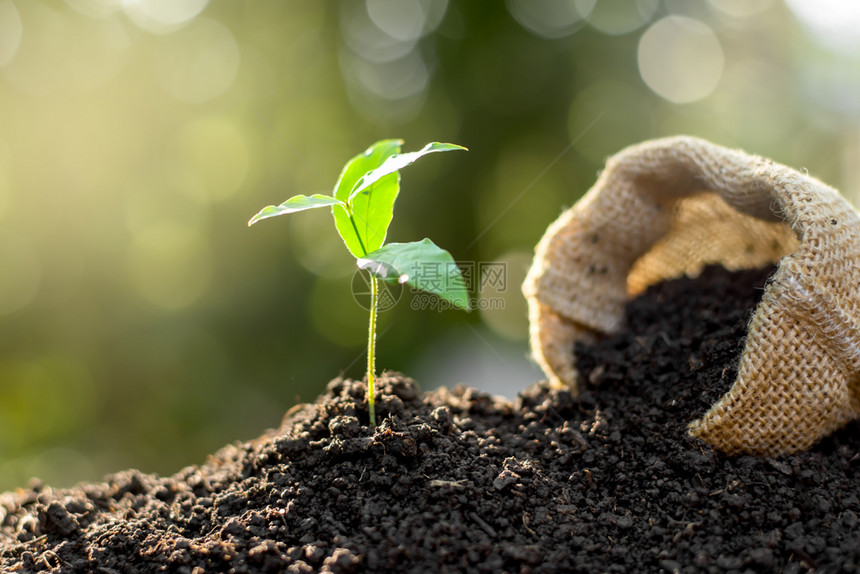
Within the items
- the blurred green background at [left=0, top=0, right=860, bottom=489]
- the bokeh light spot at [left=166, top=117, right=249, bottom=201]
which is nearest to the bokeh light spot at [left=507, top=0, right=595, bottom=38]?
the blurred green background at [left=0, top=0, right=860, bottom=489]

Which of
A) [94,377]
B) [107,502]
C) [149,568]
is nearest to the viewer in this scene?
[149,568]

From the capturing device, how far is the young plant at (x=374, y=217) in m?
0.80

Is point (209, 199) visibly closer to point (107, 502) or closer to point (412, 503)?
point (107, 502)

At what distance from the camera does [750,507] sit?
2.85 ft

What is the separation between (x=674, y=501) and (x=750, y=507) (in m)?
0.11

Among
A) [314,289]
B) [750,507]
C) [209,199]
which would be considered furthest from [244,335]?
[750,507]

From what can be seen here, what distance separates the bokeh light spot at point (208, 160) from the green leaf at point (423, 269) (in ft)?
5.80

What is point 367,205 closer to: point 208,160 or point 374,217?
point 374,217

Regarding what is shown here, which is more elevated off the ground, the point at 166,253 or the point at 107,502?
the point at 166,253

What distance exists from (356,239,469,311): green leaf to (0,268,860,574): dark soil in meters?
0.29

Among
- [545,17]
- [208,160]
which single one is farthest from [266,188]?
[545,17]

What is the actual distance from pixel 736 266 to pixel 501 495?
2.70 feet

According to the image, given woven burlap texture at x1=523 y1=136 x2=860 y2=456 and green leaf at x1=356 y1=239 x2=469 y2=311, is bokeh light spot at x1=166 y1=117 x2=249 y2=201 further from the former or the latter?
green leaf at x1=356 y1=239 x2=469 y2=311

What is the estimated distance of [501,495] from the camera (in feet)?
2.91
